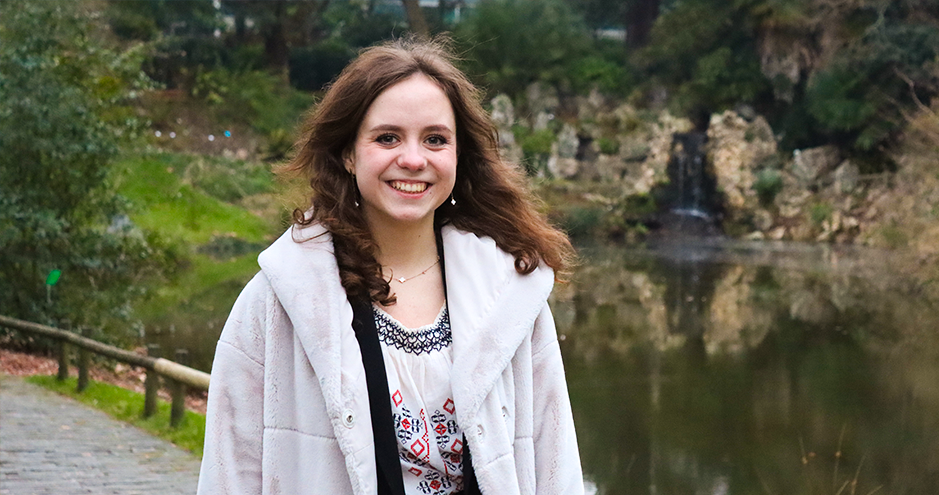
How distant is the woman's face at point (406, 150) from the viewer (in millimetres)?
1878

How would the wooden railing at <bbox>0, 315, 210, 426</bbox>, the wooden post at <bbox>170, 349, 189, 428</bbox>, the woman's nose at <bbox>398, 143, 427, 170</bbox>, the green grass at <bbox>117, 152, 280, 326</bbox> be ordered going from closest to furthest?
the woman's nose at <bbox>398, 143, 427, 170</bbox>, the wooden railing at <bbox>0, 315, 210, 426</bbox>, the wooden post at <bbox>170, 349, 189, 428</bbox>, the green grass at <bbox>117, 152, 280, 326</bbox>

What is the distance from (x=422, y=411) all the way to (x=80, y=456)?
478 centimetres

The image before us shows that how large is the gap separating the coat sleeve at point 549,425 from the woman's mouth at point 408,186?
31 cm

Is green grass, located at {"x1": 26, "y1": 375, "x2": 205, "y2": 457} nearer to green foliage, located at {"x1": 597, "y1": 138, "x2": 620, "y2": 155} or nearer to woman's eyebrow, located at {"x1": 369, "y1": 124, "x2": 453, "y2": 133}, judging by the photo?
woman's eyebrow, located at {"x1": 369, "y1": 124, "x2": 453, "y2": 133}

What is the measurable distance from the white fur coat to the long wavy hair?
6 centimetres

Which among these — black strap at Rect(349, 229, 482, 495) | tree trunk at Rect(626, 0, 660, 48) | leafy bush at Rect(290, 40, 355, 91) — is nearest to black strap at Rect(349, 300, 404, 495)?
black strap at Rect(349, 229, 482, 495)

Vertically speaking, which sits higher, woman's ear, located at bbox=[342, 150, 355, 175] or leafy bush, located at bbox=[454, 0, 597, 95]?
leafy bush, located at bbox=[454, 0, 597, 95]

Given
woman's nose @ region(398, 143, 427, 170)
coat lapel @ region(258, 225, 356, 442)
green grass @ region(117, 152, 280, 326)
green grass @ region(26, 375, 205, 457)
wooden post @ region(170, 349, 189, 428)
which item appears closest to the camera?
coat lapel @ region(258, 225, 356, 442)

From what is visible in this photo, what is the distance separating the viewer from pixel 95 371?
1018cm

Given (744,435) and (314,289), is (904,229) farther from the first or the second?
(314,289)

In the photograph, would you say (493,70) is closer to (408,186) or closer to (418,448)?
(408,186)

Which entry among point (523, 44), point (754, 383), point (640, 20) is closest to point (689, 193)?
point (523, 44)

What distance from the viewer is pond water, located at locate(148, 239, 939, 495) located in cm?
878

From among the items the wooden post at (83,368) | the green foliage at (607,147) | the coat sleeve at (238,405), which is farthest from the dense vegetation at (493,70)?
the coat sleeve at (238,405)
